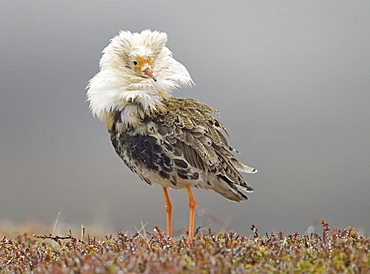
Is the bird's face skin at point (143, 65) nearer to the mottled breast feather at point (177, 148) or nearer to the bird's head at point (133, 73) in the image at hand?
the bird's head at point (133, 73)

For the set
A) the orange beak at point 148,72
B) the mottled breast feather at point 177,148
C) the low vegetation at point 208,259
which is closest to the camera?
the low vegetation at point 208,259

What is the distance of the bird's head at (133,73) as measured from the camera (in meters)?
7.04

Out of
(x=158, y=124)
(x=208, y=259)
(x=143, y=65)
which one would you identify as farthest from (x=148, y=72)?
(x=208, y=259)

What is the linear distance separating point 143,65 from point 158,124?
930 mm

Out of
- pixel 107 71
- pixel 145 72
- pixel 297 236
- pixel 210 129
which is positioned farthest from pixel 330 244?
pixel 107 71

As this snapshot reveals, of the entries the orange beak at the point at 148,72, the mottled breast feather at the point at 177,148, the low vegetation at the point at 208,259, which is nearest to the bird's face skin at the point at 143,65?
the orange beak at the point at 148,72

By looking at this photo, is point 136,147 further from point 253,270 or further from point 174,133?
point 253,270

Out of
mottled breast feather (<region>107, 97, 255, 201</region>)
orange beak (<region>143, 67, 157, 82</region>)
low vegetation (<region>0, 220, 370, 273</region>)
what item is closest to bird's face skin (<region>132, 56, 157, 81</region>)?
orange beak (<region>143, 67, 157, 82</region>)

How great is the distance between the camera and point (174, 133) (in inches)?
267

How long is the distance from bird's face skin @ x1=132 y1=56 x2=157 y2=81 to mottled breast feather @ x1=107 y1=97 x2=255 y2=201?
54 centimetres

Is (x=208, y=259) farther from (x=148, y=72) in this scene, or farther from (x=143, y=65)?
(x=143, y=65)

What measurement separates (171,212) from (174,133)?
4.93ft

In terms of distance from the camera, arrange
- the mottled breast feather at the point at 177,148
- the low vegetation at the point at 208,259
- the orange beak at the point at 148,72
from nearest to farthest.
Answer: the low vegetation at the point at 208,259
the mottled breast feather at the point at 177,148
the orange beak at the point at 148,72

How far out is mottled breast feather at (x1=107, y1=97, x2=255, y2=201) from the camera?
672 cm
